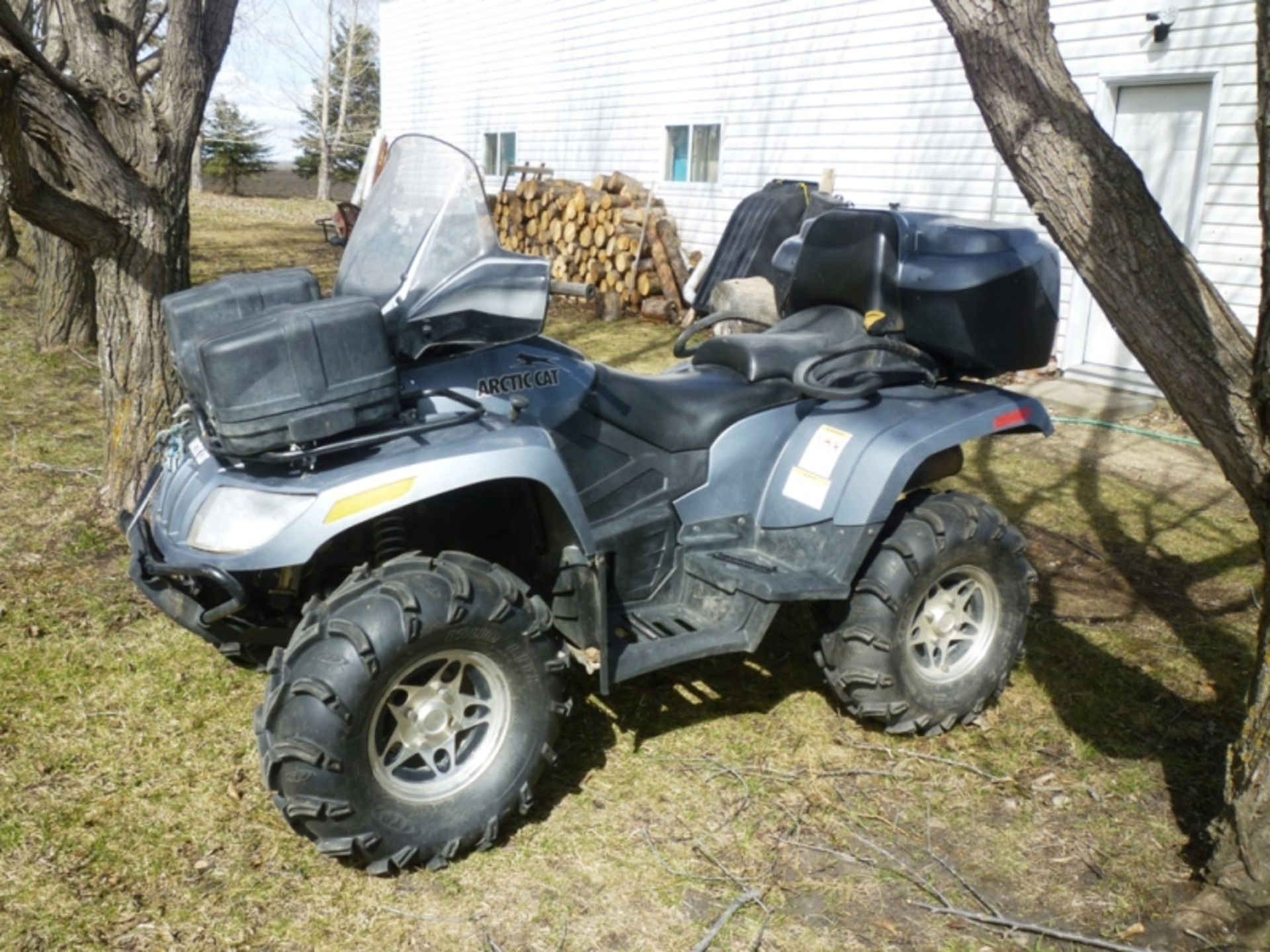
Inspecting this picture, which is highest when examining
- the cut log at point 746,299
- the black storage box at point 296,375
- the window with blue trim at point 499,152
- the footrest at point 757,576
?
the window with blue trim at point 499,152

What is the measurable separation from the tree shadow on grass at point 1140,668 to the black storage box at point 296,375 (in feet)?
8.55

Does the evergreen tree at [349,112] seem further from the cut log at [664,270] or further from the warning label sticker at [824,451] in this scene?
the warning label sticker at [824,451]

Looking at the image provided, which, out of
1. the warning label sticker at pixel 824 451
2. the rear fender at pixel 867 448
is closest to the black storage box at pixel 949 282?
the rear fender at pixel 867 448

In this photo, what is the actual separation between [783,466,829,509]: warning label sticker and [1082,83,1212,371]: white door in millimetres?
5819

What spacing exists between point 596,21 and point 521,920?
13.9 metres

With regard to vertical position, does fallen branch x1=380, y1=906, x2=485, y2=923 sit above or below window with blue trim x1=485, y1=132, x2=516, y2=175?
below

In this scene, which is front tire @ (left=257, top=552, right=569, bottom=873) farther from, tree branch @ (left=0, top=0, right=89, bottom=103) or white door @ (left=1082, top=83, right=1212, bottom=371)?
white door @ (left=1082, top=83, right=1212, bottom=371)

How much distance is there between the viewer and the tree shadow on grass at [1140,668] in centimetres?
377

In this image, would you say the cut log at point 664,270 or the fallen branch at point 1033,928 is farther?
the cut log at point 664,270

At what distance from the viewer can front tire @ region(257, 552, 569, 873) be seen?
2.80 m

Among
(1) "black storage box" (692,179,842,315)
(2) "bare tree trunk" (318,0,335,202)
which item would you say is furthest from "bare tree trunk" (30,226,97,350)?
(2) "bare tree trunk" (318,0,335,202)

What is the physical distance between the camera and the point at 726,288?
9.92 metres

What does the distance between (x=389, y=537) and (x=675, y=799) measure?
1185 mm

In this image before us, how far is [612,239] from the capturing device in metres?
13.0
